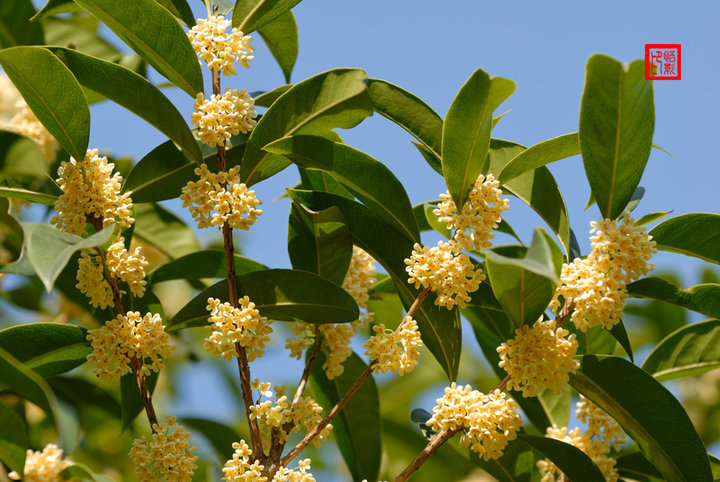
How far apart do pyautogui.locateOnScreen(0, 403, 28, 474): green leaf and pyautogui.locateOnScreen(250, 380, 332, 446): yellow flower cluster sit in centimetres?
51

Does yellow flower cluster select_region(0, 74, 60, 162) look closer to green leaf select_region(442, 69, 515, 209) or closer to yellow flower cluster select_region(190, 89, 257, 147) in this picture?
yellow flower cluster select_region(190, 89, 257, 147)

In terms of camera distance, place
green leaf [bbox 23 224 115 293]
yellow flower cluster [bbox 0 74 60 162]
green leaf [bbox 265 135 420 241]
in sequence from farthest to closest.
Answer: yellow flower cluster [bbox 0 74 60 162] → green leaf [bbox 265 135 420 241] → green leaf [bbox 23 224 115 293]

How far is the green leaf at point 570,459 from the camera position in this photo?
68.4 inches

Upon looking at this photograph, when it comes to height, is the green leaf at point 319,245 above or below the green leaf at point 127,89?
below

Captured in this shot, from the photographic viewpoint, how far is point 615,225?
1.64 metres

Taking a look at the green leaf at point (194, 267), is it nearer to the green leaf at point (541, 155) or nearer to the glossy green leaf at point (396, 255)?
the glossy green leaf at point (396, 255)

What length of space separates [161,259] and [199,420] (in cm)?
96

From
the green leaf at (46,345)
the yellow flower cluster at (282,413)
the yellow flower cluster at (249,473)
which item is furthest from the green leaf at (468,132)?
the green leaf at (46,345)

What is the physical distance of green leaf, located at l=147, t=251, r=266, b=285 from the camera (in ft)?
6.54

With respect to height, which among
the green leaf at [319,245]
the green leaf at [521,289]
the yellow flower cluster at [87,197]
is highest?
the green leaf at [319,245]

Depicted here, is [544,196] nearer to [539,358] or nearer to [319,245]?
[539,358]

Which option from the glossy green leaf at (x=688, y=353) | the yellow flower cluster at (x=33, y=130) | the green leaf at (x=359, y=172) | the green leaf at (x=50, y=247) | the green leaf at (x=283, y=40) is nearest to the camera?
the green leaf at (x=50, y=247)

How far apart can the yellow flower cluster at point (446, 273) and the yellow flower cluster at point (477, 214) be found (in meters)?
0.04

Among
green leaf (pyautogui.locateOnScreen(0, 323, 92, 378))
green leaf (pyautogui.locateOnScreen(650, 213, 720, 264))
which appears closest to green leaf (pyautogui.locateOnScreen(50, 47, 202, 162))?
green leaf (pyautogui.locateOnScreen(0, 323, 92, 378))
